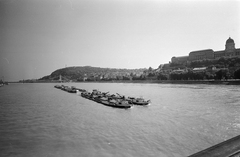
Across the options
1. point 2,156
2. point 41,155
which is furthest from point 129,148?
point 2,156

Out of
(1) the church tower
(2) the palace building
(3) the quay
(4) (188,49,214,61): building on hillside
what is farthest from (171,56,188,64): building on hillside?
(3) the quay

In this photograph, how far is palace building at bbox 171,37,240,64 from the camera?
95.9m

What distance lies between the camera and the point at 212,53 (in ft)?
356

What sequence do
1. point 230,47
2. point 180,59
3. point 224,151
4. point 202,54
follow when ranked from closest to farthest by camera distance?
1. point 224,151
2. point 230,47
3. point 202,54
4. point 180,59

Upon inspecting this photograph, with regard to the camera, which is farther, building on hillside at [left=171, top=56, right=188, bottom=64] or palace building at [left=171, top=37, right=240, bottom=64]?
building on hillside at [left=171, top=56, right=188, bottom=64]

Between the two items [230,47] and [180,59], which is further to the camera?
[180,59]

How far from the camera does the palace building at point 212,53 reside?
95.9m

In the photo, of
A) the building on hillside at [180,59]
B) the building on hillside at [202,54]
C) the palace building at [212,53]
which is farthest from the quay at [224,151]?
the building on hillside at [180,59]

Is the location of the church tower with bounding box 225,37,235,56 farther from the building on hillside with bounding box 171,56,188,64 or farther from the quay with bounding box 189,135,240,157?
the quay with bounding box 189,135,240,157

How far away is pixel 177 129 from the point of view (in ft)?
35.9

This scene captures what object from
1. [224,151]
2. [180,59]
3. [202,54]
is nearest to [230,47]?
[202,54]

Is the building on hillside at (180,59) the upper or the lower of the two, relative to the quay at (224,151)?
upper

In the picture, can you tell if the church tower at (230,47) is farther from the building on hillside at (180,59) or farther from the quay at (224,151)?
the quay at (224,151)

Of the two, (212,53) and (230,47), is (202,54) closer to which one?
(212,53)
